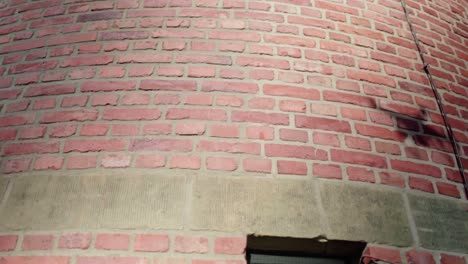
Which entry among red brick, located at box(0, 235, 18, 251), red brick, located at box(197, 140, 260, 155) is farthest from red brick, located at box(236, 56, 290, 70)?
red brick, located at box(0, 235, 18, 251)

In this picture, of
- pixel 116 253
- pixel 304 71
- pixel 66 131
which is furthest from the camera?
pixel 304 71

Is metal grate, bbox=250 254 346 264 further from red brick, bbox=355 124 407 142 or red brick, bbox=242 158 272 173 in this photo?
red brick, bbox=355 124 407 142

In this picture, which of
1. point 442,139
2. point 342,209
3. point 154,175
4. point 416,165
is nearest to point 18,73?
point 154,175

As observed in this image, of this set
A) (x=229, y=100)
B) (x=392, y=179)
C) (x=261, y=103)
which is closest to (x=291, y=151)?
(x=261, y=103)

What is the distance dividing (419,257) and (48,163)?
171 cm

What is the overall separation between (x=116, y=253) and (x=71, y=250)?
185 mm

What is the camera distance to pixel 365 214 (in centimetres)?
150

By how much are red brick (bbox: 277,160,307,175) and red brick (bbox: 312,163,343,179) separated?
5cm

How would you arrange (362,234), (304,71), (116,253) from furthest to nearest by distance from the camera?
(304,71) → (362,234) → (116,253)

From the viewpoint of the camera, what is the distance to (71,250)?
4.43 feet

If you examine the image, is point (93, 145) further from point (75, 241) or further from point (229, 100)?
point (229, 100)

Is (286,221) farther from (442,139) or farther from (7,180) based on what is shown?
(7,180)

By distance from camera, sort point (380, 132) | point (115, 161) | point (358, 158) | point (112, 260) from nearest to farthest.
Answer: point (112, 260) → point (115, 161) → point (358, 158) → point (380, 132)

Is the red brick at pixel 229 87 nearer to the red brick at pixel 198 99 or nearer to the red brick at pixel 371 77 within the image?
the red brick at pixel 198 99
